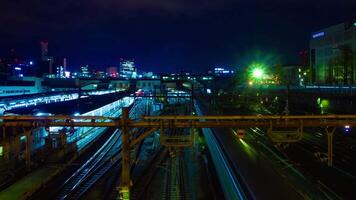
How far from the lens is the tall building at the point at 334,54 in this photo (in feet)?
200

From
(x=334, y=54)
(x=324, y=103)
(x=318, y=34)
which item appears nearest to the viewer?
(x=324, y=103)

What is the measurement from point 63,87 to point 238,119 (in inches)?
3424

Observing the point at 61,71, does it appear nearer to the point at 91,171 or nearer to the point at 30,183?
the point at 91,171

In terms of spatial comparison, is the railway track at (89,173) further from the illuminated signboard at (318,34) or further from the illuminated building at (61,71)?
the illuminated building at (61,71)

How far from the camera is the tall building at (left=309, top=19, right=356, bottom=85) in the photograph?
200ft

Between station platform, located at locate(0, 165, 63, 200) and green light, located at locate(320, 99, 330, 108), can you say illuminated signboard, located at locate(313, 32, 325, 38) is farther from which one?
station platform, located at locate(0, 165, 63, 200)

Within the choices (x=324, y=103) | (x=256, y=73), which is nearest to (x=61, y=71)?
(x=256, y=73)

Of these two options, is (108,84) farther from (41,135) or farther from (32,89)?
(41,135)

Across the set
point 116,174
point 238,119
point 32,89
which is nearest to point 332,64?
point 32,89

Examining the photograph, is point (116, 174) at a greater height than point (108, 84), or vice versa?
point (108, 84)

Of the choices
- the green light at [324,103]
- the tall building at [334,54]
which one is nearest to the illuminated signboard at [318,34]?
the tall building at [334,54]

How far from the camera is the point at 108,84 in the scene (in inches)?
4031

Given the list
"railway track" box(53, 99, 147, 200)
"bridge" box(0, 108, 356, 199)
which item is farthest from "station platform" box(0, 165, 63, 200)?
"bridge" box(0, 108, 356, 199)

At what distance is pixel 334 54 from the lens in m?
72.7
